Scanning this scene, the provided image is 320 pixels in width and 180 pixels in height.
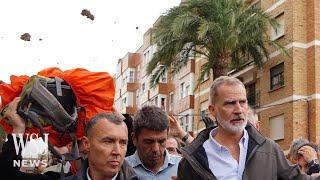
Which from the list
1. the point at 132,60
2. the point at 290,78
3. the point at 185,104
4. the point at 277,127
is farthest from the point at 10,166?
the point at 132,60

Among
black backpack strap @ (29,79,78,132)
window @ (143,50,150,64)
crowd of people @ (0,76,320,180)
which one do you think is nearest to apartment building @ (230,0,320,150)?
window @ (143,50,150,64)

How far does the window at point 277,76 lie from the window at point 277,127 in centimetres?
144

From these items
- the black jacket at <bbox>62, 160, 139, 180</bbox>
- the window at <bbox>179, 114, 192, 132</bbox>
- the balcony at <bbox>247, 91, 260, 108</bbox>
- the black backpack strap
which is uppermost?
the balcony at <bbox>247, 91, 260, 108</bbox>

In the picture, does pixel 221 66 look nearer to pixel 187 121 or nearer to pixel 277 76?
pixel 277 76

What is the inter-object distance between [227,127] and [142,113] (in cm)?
69

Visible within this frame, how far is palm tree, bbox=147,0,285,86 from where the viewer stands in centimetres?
2106

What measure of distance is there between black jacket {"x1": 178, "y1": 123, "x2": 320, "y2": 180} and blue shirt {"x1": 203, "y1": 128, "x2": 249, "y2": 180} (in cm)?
3

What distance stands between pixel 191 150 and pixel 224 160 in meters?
Answer: 0.21

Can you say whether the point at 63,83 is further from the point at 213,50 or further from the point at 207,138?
the point at 213,50

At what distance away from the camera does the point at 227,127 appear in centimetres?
371

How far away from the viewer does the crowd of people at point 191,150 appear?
11.5 ft

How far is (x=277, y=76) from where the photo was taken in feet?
89.0

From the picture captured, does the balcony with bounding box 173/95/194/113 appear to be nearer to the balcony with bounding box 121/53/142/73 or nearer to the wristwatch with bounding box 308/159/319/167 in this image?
the balcony with bounding box 121/53/142/73

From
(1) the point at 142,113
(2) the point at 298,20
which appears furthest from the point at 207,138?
(2) the point at 298,20
